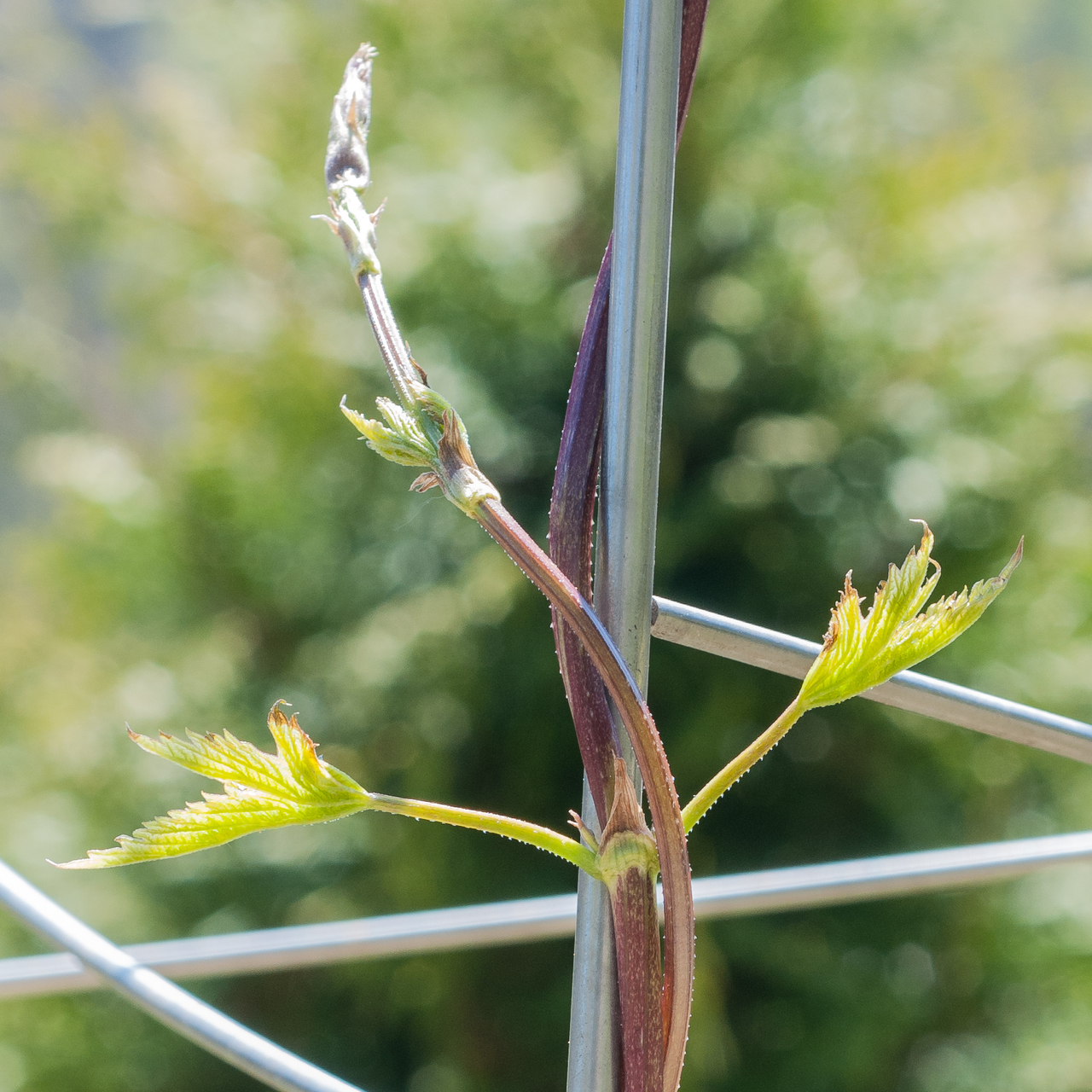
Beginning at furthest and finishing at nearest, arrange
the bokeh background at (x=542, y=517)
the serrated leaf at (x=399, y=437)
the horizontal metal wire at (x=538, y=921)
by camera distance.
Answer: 1. the bokeh background at (x=542, y=517)
2. the horizontal metal wire at (x=538, y=921)
3. the serrated leaf at (x=399, y=437)

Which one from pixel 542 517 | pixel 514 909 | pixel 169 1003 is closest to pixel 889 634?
pixel 169 1003

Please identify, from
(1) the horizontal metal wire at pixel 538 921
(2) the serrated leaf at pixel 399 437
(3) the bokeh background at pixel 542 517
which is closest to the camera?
(2) the serrated leaf at pixel 399 437

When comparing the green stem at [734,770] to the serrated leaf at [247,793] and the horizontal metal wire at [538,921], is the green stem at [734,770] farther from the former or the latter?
the horizontal metal wire at [538,921]

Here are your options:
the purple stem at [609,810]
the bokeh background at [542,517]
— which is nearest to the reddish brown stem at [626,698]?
the purple stem at [609,810]

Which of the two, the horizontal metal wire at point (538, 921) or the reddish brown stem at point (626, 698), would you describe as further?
the horizontal metal wire at point (538, 921)

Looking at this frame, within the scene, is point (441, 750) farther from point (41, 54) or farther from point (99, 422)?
point (41, 54)

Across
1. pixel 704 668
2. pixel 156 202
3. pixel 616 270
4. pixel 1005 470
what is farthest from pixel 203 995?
pixel 616 270
